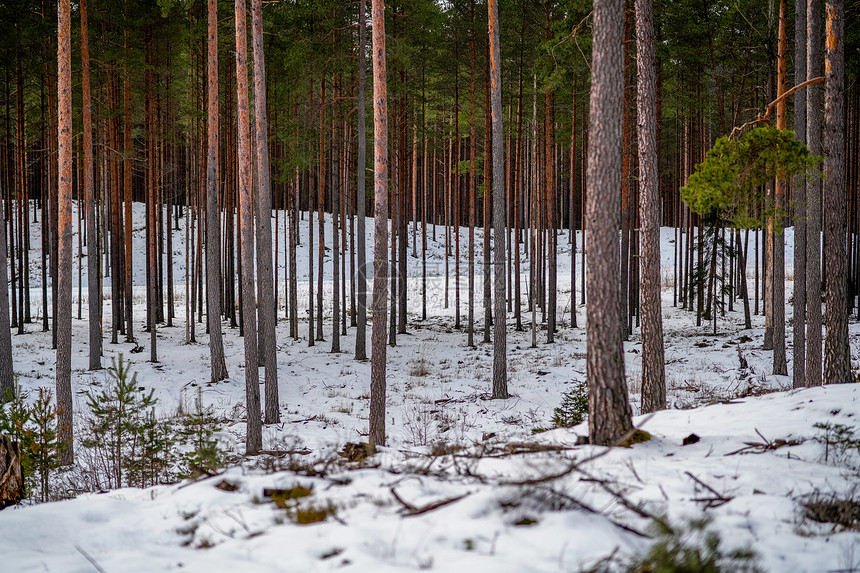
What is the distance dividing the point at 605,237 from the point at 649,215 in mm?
2775

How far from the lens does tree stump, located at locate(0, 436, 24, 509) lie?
485cm

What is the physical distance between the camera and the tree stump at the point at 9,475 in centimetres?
485

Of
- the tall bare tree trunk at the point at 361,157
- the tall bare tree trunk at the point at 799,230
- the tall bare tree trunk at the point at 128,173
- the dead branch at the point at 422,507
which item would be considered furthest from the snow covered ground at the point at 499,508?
the tall bare tree trunk at the point at 128,173

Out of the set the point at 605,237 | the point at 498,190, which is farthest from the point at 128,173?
the point at 605,237

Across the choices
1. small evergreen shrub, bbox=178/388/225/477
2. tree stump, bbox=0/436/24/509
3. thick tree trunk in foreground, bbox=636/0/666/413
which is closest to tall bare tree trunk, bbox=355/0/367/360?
small evergreen shrub, bbox=178/388/225/477

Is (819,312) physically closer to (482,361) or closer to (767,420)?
(767,420)

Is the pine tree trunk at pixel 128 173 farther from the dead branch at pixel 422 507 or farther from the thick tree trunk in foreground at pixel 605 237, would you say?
the dead branch at pixel 422 507

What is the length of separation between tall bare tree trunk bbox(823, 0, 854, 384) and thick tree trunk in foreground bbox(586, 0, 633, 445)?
4.89 meters

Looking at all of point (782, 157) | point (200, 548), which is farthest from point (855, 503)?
point (782, 157)

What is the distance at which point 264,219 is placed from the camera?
10.4m

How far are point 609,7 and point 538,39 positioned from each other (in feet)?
47.1

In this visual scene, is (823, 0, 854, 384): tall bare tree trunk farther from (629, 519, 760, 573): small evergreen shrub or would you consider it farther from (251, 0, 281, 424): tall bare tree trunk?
(251, 0, 281, 424): tall bare tree trunk

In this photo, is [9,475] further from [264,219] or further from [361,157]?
[361,157]

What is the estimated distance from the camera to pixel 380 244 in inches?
342
